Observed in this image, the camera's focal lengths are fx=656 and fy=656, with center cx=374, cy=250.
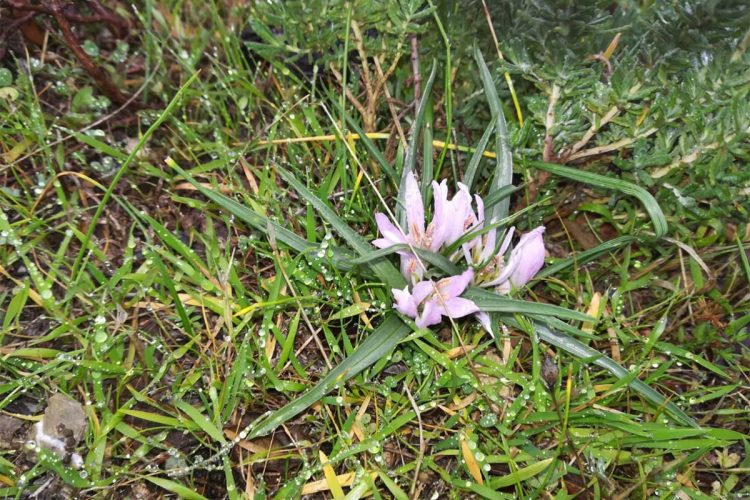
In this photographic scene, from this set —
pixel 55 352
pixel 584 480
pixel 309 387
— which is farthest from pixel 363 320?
pixel 55 352

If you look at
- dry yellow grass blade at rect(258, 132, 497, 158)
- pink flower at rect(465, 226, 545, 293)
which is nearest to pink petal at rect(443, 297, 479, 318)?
pink flower at rect(465, 226, 545, 293)

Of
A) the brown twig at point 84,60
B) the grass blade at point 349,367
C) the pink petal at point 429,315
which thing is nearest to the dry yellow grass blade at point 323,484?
the grass blade at point 349,367

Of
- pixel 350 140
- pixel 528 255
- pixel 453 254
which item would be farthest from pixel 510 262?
pixel 350 140

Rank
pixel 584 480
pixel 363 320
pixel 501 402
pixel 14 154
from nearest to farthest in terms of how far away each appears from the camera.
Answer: pixel 584 480 < pixel 501 402 < pixel 363 320 < pixel 14 154

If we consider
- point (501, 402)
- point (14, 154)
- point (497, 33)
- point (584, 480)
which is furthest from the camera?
point (14, 154)

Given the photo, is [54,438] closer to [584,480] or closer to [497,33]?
[584,480]

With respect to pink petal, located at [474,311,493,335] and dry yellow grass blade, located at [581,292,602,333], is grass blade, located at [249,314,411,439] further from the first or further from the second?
dry yellow grass blade, located at [581,292,602,333]
